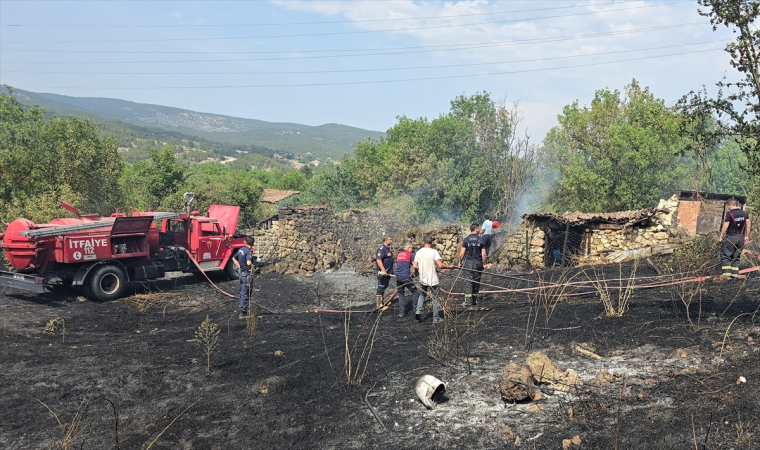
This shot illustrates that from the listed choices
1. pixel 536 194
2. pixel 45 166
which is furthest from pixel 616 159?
pixel 45 166

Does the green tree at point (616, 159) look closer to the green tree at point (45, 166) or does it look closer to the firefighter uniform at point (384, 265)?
the firefighter uniform at point (384, 265)

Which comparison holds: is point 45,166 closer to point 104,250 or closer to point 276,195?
point 104,250

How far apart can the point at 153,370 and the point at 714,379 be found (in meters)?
6.57

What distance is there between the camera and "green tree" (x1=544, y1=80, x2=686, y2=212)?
999 inches

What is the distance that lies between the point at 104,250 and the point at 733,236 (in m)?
13.3

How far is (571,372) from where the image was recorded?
5.76m

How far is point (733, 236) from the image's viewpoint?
31.7 ft

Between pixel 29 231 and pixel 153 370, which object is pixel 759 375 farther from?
pixel 29 231

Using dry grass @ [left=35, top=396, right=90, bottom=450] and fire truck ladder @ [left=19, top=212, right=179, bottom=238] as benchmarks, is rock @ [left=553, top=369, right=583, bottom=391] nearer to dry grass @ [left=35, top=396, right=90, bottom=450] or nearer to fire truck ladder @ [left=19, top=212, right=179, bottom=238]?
dry grass @ [left=35, top=396, right=90, bottom=450]

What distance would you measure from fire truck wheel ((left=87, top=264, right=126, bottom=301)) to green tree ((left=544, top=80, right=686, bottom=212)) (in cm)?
2113

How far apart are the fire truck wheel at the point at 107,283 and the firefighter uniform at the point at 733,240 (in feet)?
42.3

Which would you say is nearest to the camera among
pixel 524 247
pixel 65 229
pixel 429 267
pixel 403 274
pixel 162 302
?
pixel 429 267

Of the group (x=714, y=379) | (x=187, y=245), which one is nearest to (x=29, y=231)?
(x=187, y=245)

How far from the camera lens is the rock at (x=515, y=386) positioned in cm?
539
